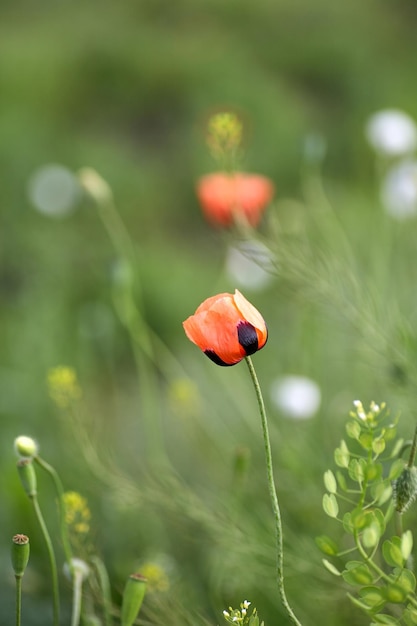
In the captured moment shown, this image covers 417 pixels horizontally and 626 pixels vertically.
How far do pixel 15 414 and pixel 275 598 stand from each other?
57 cm

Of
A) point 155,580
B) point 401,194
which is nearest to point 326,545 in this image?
point 155,580

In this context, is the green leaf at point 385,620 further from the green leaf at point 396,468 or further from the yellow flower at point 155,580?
the yellow flower at point 155,580

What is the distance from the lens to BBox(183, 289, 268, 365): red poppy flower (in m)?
0.52

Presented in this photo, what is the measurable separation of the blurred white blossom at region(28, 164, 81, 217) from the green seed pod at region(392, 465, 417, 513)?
4.82ft

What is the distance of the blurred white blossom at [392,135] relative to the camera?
1.14 m

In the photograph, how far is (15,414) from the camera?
1.26 m

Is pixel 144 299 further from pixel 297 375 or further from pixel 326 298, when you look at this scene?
pixel 326 298

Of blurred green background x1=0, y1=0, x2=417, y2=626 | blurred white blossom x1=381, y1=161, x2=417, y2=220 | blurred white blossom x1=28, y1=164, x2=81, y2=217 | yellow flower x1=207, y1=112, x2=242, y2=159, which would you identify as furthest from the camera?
blurred white blossom x1=28, y1=164, x2=81, y2=217

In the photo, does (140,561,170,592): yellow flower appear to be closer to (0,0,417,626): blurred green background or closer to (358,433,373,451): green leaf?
(0,0,417,626): blurred green background

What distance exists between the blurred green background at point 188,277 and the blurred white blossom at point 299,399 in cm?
3

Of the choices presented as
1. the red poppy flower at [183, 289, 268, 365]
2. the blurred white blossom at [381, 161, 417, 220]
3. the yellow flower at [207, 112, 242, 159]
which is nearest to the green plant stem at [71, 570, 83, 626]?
the red poppy flower at [183, 289, 268, 365]

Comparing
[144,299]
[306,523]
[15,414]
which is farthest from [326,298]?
[144,299]

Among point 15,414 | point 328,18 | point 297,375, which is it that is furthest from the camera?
point 328,18

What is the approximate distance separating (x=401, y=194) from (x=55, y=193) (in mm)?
1023
